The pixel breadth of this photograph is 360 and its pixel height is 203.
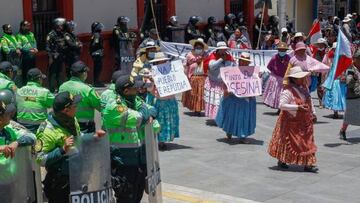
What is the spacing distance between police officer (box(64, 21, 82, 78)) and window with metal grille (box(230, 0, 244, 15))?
8.59m

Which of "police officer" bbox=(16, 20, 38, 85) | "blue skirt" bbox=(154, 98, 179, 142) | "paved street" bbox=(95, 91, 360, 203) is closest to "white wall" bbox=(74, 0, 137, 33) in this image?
"police officer" bbox=(16, 20, 38, 85)

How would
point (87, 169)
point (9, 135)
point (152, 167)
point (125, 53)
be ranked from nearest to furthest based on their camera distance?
point (9, 135)
point (87, 169)
point (152, 167)
point (125, 53)

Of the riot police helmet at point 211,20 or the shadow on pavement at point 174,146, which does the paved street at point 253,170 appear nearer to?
the shadow on pavement at point 174,146

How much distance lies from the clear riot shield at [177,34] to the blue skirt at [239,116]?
8.63 meters

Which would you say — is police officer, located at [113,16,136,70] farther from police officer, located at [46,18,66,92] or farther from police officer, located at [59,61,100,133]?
police officer, located at [59,61,100,133]

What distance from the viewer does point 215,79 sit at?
12.5 meters

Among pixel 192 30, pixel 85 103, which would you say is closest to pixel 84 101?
pixel 85 103

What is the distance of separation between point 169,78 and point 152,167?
15.9 ft

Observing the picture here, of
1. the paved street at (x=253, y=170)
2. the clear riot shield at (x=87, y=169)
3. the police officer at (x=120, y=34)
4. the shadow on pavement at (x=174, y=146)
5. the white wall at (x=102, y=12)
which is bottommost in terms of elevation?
the paved street at (x=253, y=170)

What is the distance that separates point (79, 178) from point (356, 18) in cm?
2237

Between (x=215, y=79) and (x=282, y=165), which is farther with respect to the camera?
(x=215, y=79)

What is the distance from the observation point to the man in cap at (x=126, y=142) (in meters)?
6.84

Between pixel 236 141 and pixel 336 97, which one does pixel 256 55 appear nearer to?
pixel 336 97

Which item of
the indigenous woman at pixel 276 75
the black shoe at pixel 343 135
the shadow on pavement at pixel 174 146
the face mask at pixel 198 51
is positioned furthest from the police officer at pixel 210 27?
the shadow on pavement at pixel 174 146
